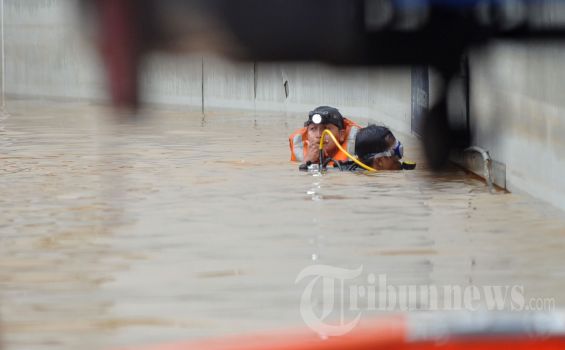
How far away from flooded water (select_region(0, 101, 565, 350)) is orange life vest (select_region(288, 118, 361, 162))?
255 mm

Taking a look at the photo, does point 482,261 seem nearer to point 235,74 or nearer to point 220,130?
point 235,74

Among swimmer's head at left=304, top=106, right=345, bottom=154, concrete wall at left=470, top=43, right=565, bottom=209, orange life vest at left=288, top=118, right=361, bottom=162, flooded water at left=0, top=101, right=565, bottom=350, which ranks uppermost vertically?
concrete wall at left=470, top=43, right=565, bottom=209

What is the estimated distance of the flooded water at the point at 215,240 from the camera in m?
7.97

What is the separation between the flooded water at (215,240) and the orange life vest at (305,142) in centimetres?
26

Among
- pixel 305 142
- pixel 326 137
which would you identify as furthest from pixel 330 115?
pixel 305 142

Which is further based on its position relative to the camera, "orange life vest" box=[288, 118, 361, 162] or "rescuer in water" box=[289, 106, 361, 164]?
"orange life vest" box=[288, 118, 361, 162]

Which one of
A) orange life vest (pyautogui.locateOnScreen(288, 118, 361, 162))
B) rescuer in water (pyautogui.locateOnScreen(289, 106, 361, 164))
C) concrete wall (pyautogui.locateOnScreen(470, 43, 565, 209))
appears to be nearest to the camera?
concrete wall (pyautogui.locateOnScreen(470, 43, 565, 209))

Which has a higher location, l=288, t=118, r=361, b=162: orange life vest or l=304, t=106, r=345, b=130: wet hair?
l=304, t=106, r=345, b=130: wet hair

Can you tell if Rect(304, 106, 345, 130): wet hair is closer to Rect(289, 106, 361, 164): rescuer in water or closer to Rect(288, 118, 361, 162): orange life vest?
Rect(289, 106, 361, 164): rescuer in water

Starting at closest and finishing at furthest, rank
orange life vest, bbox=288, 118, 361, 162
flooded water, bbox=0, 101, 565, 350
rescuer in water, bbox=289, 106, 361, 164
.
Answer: flooded water, bbox=0, 101, 565, 350, rescuer in water, bbox=289, 106, 361, 164, orange life vest, bbox=288, 118, 361, 162

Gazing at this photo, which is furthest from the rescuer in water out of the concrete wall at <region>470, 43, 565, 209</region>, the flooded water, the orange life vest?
the concrete wall at <region>470, 43, 565, 209</region>

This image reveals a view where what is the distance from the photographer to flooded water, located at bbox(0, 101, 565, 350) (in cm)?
797

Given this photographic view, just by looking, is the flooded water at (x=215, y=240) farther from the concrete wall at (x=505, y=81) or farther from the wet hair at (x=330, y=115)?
the wet hair at (x=330, y=115)

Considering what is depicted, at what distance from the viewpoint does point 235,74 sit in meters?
1.95
